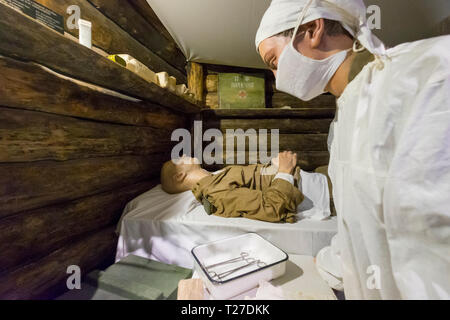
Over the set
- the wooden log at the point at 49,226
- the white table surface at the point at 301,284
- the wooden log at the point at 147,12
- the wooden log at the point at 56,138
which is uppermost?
the wooden log at the point at 147,12

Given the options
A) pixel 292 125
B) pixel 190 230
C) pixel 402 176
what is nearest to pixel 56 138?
pixel 190 230

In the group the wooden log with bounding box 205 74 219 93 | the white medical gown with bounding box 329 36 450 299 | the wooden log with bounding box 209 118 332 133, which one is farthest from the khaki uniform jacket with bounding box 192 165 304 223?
the wooden log with bounding box 205 74 219 93

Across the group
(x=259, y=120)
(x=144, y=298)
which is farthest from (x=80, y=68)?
(x=259, y=120)

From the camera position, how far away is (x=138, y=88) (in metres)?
1.54

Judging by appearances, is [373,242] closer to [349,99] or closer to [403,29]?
[349,99]

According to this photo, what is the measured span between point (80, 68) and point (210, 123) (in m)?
2.21

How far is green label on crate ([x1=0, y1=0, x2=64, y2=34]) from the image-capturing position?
813mm

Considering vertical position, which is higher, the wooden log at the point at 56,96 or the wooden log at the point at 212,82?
the wooden log at the point at 212,82

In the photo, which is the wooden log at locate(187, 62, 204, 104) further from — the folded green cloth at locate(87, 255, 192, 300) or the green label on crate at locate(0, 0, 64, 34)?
the folded green cloth at locate(87, 255, 192, 300)

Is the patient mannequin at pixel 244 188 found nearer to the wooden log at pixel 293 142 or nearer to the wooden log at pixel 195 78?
the wooden log at pixel 293 142

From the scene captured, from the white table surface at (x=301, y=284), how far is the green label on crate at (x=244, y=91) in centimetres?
250

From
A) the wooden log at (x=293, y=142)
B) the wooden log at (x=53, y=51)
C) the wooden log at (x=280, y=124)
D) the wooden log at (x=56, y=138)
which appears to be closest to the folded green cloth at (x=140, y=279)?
the wooden log at (x=56, y=138)

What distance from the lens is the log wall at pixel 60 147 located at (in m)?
0.95

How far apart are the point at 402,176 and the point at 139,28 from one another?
259 centimetres
